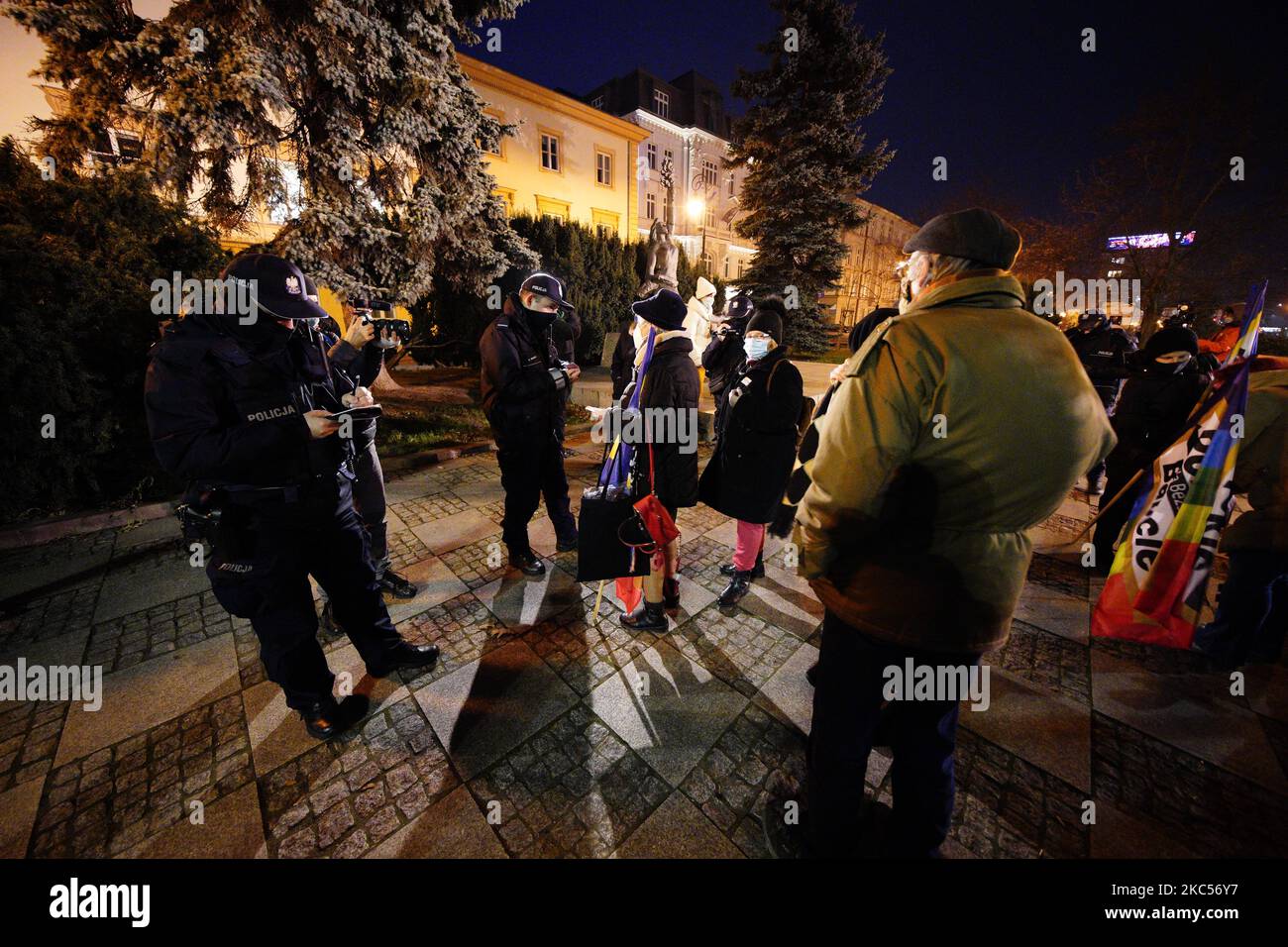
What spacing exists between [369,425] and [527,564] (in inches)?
70.1

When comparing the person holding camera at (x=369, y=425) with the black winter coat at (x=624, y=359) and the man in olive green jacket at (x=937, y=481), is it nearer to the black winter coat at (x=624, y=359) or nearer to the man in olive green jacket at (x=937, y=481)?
the man in olive green jacket at (x=937, y=481)

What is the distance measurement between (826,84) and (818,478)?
17586 mm

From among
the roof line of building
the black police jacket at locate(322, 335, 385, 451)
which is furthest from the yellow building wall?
the black police jacket at locate(322, 335, 385, 451)

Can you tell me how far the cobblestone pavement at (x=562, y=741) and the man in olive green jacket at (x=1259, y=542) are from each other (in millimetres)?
229

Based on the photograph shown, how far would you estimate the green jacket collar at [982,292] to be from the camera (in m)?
1.45

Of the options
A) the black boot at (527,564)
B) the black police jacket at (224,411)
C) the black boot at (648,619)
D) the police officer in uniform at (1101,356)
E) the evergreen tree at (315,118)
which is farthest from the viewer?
the evergreen tree at (315,118)

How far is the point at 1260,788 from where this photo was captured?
2.26 meters

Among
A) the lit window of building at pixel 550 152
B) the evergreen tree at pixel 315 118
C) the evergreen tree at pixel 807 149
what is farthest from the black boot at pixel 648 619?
the lit window of building at pixel 550 152

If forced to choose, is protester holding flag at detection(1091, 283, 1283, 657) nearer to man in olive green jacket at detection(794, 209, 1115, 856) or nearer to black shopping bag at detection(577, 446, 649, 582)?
man in olive green jacket at detection(794, 209, 1115, 856)

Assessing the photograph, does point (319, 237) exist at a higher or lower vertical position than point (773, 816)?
higher
